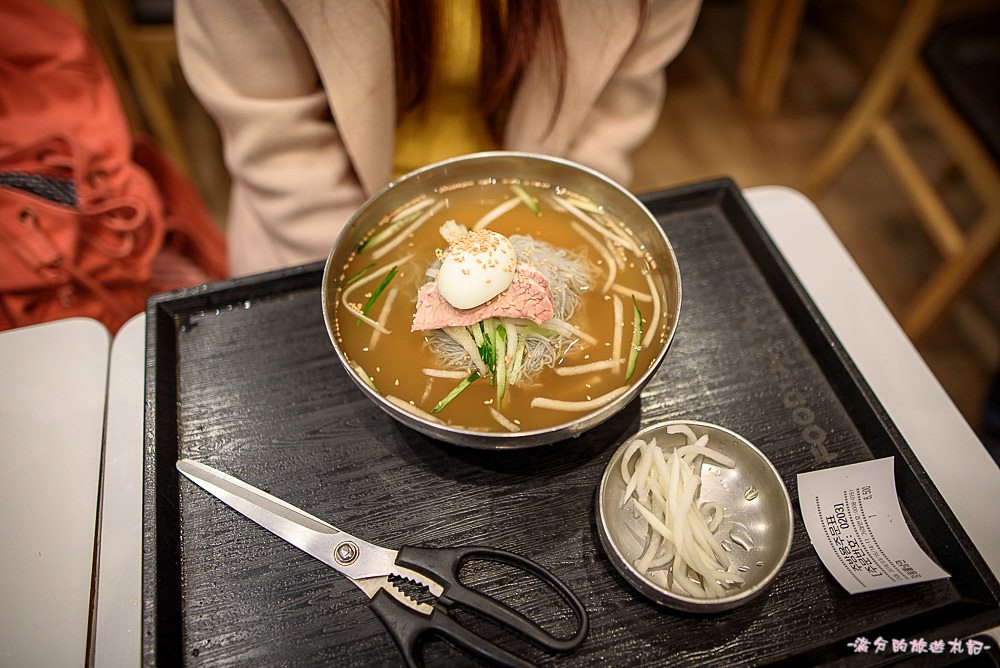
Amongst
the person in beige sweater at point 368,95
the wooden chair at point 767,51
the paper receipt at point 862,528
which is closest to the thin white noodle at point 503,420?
the paper receipt at point 862,528

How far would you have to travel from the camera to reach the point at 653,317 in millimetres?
1223

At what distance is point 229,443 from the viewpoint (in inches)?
47.8

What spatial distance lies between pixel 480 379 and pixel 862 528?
24.6 inches

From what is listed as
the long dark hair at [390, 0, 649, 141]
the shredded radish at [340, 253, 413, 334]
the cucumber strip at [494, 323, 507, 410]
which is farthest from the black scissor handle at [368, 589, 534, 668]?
the long dark hair at [390, 0, 649, 141]

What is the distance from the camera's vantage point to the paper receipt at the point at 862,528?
→ 1.06m

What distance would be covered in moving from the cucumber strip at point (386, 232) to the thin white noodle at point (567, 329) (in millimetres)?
350

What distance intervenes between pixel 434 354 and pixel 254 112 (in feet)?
2.10

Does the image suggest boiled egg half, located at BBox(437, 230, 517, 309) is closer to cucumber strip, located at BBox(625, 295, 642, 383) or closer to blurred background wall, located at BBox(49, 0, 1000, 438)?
cucumber strip, located at BBox(625, 295, 642, 383)

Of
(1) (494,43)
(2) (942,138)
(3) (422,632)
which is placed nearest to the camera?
(3) (422,632)

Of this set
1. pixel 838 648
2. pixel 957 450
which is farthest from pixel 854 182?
pixel 838 648

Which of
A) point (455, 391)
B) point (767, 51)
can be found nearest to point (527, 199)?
point (455, 391)

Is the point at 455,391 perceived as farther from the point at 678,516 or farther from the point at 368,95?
the point at 368,95

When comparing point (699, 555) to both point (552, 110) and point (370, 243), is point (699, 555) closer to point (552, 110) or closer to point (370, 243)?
point (370, 243)

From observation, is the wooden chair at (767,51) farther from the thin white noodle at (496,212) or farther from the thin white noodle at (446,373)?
the thin white noodle at (446,373)
